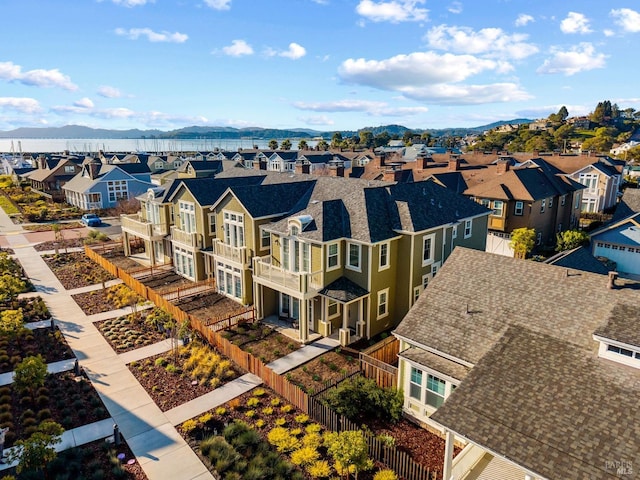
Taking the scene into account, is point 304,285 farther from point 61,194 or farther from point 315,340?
point 61,194

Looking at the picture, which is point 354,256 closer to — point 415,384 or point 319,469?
point 415,384

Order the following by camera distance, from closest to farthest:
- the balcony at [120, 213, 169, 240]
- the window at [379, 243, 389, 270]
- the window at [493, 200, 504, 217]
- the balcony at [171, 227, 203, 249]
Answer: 1. the window at [379, 243, 389, 270]
2. the balcony at [171, 227, 203, 249]
3. the balcony at [120, 213, 169, 240]
4. the window at [493, 200, 504, 217]

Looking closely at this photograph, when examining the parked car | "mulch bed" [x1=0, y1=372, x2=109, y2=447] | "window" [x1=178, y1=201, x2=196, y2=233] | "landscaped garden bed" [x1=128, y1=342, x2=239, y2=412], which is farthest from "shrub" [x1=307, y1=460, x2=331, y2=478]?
the parked car

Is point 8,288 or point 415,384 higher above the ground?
point 8,288

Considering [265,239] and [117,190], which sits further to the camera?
[117,190]

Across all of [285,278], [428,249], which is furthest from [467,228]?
[285,278]

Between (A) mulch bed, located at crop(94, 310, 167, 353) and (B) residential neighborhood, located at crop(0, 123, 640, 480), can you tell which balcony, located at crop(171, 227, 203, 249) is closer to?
(B) residential neighborhood, located at crop(0, 123, 640, 480)
